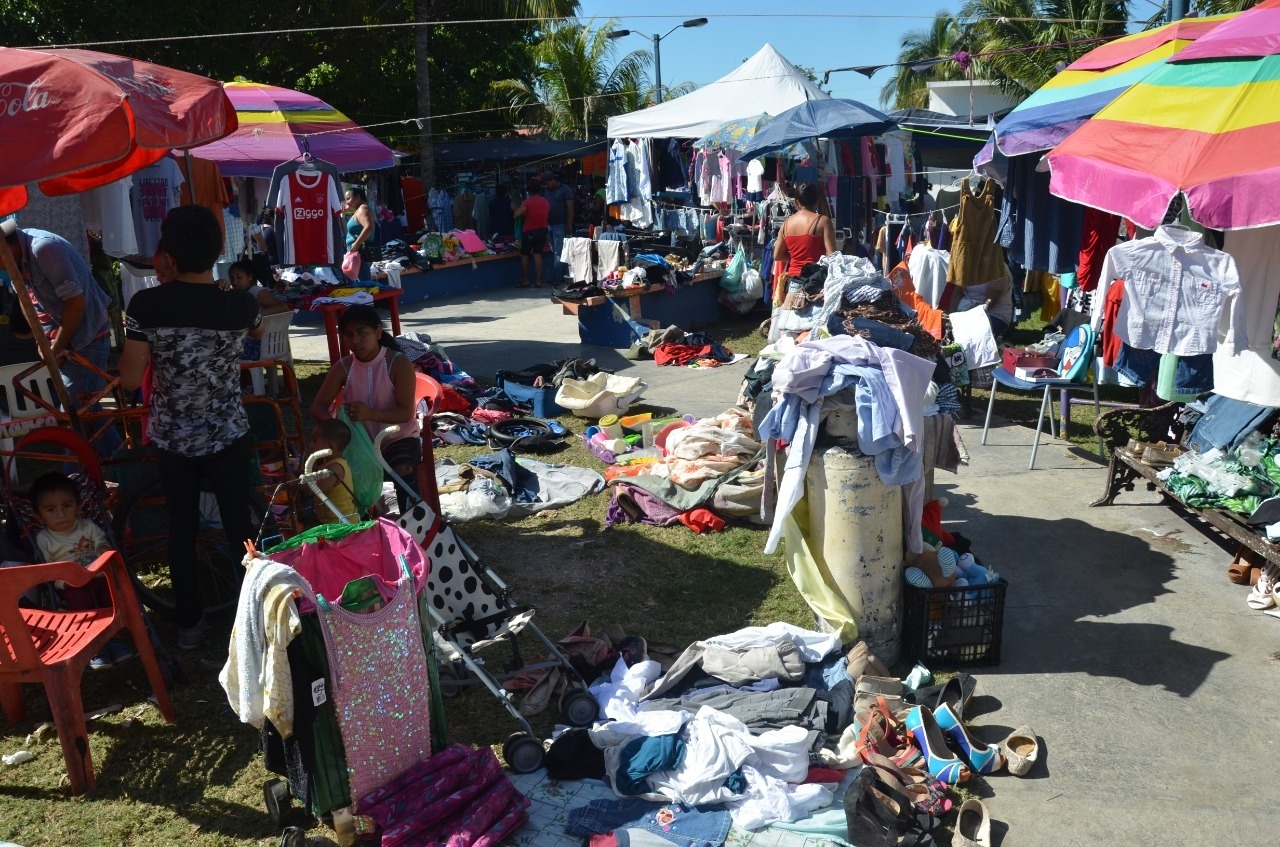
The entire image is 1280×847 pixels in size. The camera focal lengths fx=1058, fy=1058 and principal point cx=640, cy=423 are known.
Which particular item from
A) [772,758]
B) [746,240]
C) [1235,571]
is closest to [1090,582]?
[1235,571]

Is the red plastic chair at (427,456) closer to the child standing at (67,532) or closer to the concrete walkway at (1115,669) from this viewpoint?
the child standing at (67,532)

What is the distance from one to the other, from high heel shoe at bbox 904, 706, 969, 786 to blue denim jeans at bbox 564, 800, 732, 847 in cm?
90

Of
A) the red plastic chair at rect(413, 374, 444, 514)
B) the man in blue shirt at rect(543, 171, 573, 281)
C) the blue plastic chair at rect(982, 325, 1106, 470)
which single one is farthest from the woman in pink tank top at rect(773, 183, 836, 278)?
the man in blue shirt at rect(543, 171, 573, 281)

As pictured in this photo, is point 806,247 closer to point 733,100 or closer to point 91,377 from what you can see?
point 91,377

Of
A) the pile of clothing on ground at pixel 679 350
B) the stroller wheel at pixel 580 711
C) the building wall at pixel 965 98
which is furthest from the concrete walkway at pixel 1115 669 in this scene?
the building wall at pixel 965 98

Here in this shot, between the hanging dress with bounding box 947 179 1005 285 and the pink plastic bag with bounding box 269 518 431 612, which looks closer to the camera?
the pink plastic bag with bounding box 269 518 431 612

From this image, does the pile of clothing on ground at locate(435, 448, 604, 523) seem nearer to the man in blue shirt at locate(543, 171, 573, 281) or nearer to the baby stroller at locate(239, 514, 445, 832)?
the baby stroller at locate(239, 514, 445, 832)

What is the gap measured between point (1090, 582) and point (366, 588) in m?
4.20

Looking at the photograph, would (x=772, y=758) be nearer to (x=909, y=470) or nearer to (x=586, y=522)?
(x=909, y=470)

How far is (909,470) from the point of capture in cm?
499

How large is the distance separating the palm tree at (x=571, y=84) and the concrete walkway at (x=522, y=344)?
12776mm

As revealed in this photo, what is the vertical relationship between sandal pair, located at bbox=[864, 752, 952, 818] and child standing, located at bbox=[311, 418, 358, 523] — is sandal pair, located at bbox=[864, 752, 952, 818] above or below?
below

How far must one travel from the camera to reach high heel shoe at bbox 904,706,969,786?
13.7ft

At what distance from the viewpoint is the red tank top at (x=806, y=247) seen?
920 centimetres
